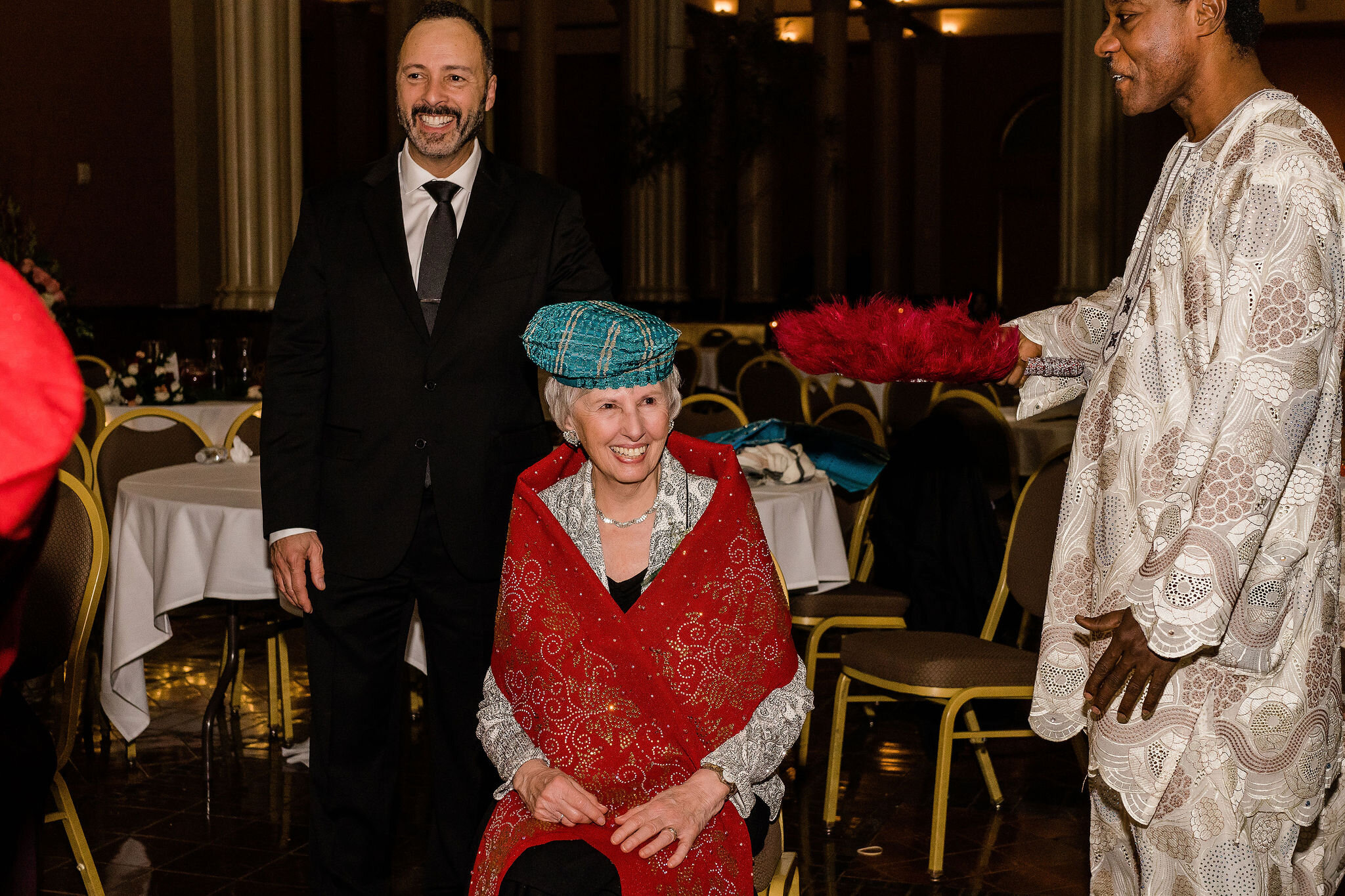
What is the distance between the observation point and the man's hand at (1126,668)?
4.99 feet

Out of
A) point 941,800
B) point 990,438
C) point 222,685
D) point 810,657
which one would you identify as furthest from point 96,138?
point 941,800

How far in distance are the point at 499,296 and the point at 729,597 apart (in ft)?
2.81

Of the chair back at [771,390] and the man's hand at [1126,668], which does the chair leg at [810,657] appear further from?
the chair back at [771,390]

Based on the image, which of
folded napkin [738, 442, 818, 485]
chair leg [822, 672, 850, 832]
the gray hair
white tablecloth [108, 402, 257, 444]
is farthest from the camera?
white tablecloth [108, 402, 257, 444]

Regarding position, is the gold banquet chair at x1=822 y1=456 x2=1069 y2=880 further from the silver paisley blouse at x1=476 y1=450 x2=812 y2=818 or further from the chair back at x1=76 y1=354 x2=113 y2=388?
the chair back at x1=76 y1=354 x2=113 y2=388

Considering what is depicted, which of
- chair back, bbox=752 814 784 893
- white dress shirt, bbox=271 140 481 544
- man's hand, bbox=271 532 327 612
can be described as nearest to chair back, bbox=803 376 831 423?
white dress shirt, bbox=271 140 481 544

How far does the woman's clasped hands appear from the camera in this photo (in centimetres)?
181

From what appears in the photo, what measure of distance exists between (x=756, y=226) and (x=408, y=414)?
12.2 metres

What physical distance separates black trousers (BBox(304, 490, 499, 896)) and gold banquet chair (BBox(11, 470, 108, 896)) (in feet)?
1.59

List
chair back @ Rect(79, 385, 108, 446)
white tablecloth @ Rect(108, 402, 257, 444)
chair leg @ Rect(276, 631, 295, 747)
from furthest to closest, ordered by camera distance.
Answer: white tablecloth @ Rect(108, 402, 257, 444)
chair back @ Rect(79, 385, 108, 446)
chair leg @ Rect(276, 631, 295, 747)

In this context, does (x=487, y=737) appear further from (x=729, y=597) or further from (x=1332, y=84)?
(x=1332, y=84)

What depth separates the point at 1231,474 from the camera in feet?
4.88

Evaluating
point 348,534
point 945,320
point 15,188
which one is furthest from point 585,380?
point 15,188

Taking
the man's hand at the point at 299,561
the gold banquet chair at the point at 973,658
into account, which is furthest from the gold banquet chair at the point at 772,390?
the man's hand at the point at 299,561
